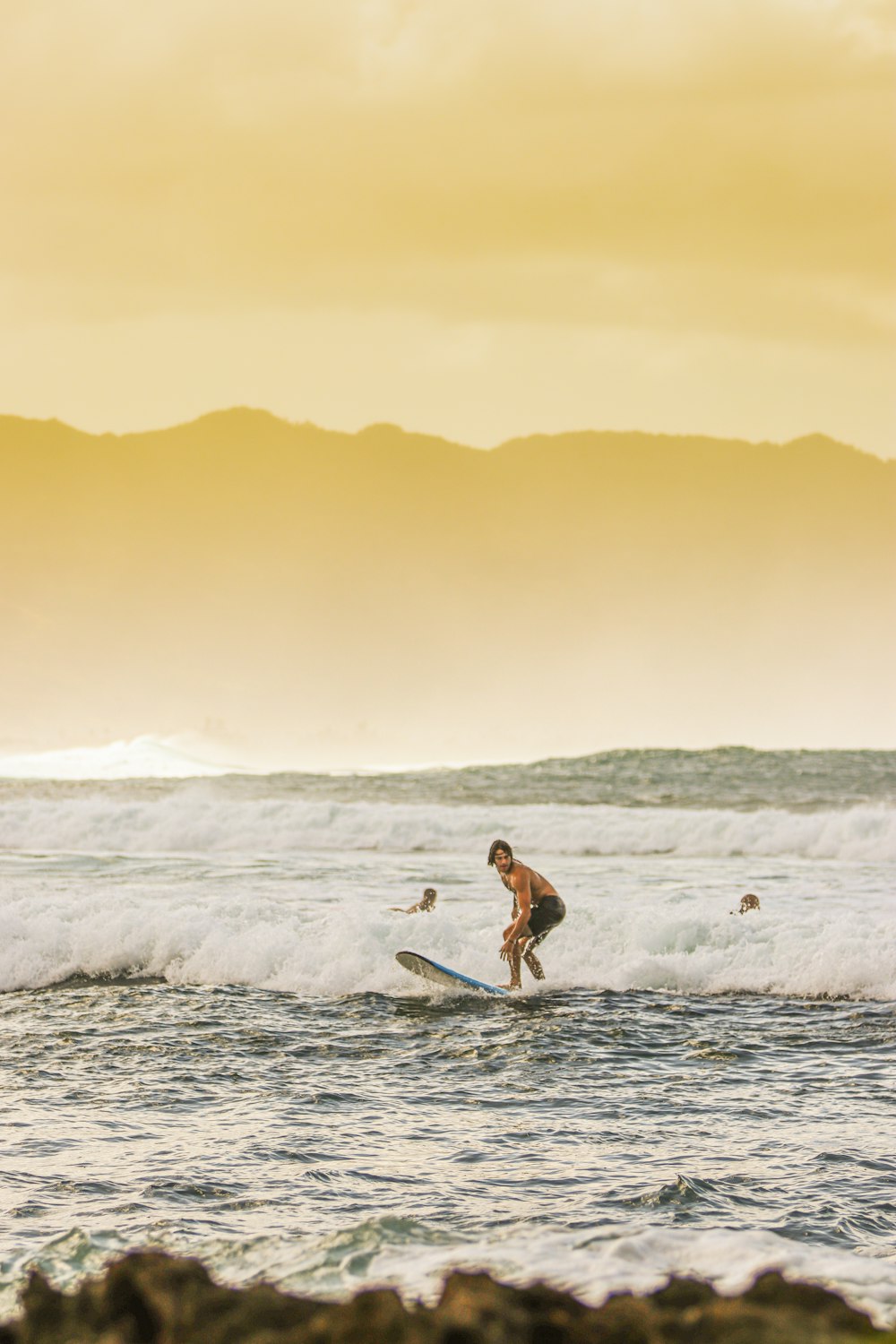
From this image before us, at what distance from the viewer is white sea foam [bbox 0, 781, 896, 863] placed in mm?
27359

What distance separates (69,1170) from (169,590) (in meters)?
92.0

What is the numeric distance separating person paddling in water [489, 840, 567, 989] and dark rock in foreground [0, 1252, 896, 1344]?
9.00 metres

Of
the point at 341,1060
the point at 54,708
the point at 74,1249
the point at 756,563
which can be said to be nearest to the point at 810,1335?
the point at 74,1249

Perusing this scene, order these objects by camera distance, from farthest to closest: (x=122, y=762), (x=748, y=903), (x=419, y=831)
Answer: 1. (x=122, y=762)
2. (x=419, y=831)
3. (x=748, y=903)

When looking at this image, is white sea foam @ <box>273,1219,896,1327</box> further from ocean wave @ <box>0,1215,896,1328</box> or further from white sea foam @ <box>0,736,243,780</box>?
white sea foam @ <box>0,736,243,780</box>

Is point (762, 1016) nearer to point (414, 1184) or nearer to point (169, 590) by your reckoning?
point (414, 1184)

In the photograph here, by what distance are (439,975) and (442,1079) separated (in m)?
3.23

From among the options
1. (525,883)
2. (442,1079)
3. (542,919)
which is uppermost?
(525,883)

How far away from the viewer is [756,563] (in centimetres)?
10356

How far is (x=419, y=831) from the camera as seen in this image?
94.3 ft

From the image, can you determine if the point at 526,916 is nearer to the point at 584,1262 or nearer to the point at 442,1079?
the point at 442,1079

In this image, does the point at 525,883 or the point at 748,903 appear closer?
the point at 525,883

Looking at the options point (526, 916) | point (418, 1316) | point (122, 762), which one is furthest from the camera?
point (122, 762)

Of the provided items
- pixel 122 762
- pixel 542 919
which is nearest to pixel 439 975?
pixel 542 919
